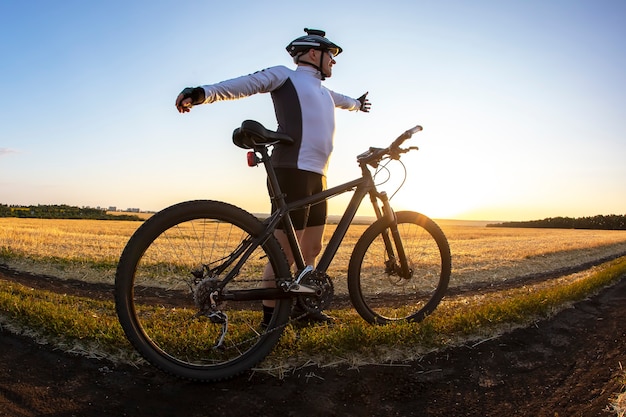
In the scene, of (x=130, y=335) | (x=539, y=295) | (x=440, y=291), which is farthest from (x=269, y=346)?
(x=539, y=295)

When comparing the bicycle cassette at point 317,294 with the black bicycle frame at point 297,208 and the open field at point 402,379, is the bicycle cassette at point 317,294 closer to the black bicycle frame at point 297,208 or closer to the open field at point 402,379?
the black bicycle frame at point 297,208

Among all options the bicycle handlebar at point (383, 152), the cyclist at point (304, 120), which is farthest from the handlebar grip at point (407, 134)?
the cyclist at point (304, 120)

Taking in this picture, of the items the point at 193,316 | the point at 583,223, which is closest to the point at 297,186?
the point at 193,316

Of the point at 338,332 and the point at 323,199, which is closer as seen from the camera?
the point at 338,332

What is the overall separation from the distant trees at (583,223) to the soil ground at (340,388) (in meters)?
63.1

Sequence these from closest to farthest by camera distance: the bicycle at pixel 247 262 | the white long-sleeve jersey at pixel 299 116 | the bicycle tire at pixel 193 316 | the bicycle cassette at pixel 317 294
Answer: the bicycle tire at pixel 193 316
the bicycle at pixel 247 262
the bicycle cassette at pixel 317 294
the white long-sleeve jersey at pixel 299 116

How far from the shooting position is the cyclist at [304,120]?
14.9ft

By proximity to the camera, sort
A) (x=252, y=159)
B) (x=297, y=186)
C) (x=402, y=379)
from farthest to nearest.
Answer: (x=297, y=186), (x=252, y=159), (x=402, y=379)

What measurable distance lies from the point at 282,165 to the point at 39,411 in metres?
2.80

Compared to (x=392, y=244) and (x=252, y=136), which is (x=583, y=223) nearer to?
(x=392, y=244)

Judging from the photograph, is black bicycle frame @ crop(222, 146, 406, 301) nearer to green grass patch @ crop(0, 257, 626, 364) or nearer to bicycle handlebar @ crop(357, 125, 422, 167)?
bicycle handlebar @ crop(357, 125, 422, 167)

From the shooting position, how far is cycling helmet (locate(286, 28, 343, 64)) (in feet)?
15.7

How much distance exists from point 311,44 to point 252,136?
1558 millimetres

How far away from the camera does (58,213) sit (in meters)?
63.2
